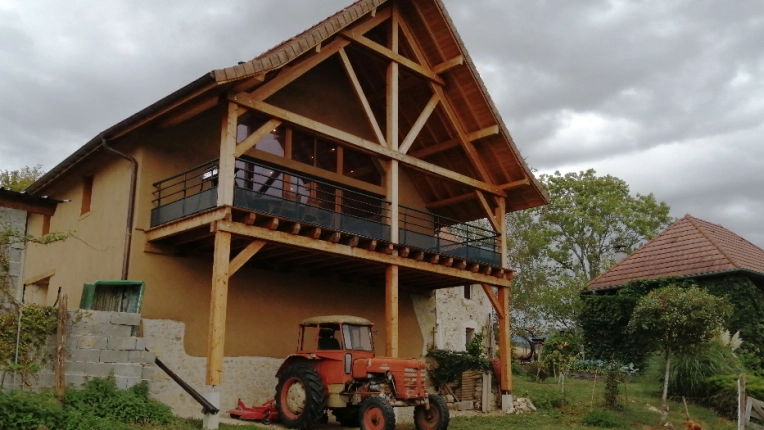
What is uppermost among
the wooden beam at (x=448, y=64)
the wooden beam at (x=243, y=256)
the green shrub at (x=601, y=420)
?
the wooden beam at (x=448, y=64)

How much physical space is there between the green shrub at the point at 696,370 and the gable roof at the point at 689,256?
5000mm

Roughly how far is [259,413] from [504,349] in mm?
7759

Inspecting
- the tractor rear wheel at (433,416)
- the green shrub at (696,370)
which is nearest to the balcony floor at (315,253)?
the tractor rear wheel at (433,416)

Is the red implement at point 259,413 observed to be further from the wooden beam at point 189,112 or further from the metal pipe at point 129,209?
the wooden beam at point 189,112

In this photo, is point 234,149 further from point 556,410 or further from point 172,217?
point 556,410

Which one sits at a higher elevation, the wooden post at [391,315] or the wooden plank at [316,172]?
the wooden plank at [316,172]

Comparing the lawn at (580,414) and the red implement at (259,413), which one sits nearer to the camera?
the red implement at (259,413)

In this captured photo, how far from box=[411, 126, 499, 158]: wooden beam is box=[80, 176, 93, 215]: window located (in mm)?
9103

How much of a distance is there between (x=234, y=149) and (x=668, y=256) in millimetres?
18765

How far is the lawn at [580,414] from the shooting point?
15.6m

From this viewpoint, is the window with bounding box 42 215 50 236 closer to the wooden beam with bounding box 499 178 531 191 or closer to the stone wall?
the stone wall

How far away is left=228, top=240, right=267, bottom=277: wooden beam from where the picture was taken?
13531mm

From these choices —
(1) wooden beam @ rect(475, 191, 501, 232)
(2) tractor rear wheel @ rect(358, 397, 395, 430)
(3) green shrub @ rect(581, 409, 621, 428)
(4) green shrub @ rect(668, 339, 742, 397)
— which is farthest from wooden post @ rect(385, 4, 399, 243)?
(4) green shrub @ rect(668, 339, 742, 397)

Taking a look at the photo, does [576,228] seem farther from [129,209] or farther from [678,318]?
[129,209]
